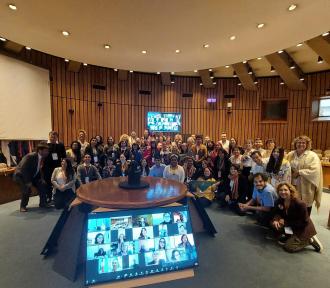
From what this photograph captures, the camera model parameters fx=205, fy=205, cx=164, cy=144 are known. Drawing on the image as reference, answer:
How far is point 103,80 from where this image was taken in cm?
888

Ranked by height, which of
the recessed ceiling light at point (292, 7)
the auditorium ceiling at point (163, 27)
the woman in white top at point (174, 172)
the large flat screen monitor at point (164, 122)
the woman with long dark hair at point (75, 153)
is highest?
the auditorium ceiling at point (163, 27)

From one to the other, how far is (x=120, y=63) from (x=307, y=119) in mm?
8333

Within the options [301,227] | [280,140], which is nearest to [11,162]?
[301,227]

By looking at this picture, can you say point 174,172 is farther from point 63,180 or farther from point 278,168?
point 63,180

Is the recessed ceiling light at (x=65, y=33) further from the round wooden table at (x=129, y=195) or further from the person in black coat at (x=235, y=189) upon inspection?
the person in black coat at (x=235, y=189)

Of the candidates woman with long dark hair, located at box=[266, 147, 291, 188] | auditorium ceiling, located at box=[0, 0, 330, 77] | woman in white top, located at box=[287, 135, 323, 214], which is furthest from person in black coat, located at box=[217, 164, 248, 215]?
Result: auditorium ceiling, located at box=[0, 0, 330, 77]

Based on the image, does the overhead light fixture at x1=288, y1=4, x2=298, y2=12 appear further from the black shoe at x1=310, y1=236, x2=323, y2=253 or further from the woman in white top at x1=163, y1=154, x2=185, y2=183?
the black shoe at x1=310, y1=236, x2=323, y2=253

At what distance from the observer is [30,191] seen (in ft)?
14.3

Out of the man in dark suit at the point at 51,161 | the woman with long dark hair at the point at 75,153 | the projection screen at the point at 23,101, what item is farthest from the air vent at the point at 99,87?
the man in dark suit at the point at 51,161

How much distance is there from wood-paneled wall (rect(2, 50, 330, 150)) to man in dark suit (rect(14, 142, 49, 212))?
3.48m

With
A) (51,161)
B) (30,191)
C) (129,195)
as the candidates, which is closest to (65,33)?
(51,161)

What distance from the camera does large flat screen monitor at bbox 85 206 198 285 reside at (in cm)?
197

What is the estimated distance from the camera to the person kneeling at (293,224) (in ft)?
9.25

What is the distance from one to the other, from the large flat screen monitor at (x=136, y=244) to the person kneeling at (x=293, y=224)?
5.24ft
